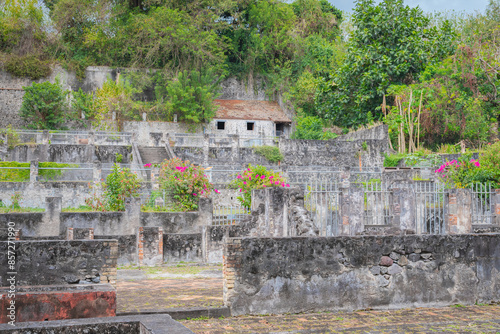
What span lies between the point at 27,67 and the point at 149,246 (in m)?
30.1

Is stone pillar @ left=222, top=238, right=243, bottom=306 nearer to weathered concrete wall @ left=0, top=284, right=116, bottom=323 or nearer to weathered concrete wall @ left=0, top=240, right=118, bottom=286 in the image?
weathered concrete wall @ left=0, top=240, right=118, bottom=286

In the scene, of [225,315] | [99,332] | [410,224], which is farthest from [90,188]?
[99,332]

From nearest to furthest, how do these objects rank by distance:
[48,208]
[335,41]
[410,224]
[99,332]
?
[99,332]
[410,224]
[48,208]
[335,41]

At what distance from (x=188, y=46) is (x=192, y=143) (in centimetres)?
992

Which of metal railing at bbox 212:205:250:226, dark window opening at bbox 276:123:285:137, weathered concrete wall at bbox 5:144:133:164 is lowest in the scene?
metal railing at bbox 212:205:250:226

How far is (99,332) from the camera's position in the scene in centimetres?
325

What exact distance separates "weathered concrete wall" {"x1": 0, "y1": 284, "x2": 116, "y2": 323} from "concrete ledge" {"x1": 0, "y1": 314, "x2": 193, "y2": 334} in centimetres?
78

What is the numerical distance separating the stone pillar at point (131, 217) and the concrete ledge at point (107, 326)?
9.78 m

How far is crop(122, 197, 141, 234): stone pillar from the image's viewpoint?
42.4 ft

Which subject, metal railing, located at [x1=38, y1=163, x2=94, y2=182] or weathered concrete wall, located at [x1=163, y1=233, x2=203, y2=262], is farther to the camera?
metal railing, located at [x1=38, y1=163, x2=94, y2=182]

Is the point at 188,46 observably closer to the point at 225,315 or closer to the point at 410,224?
the point at 410,224

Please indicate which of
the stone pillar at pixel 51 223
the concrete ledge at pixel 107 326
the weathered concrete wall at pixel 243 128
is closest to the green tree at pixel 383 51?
the weathered concrete wall at pixel 243 128

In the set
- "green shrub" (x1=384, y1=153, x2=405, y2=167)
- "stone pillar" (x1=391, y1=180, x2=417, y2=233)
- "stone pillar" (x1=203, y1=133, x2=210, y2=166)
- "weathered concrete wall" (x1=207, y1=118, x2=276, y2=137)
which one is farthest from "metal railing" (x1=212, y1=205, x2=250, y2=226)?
"weathered concrete wall" (x1=207, y1=118, x2=276, y2=137)

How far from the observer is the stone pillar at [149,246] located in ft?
38.1
